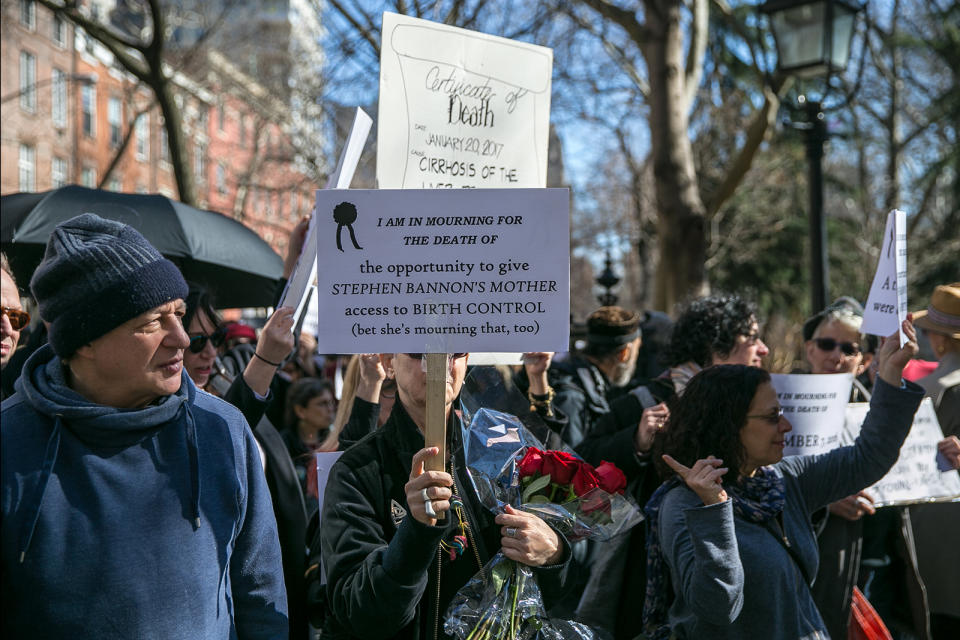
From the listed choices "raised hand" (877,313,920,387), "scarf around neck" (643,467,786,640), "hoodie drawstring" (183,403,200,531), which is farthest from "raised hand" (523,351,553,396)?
"hoodie drawstring" (183,403,200,531)

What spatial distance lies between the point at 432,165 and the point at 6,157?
28713 mm

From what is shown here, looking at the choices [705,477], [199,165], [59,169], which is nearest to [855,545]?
[705,477]

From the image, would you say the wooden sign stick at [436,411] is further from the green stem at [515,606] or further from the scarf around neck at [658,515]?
the scarf around neck at [658,515]

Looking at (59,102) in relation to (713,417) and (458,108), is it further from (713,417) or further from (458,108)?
(713,417)

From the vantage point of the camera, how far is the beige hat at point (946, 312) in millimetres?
5016

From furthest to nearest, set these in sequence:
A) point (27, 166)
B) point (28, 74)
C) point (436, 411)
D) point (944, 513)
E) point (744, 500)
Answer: point (27, 166), point (28, 74), point (944, 513), point (744, 500), point (436, 411)

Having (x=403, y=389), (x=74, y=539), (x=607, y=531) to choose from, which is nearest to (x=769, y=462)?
(x=607, y=531)

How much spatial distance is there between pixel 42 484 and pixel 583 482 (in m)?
1.41

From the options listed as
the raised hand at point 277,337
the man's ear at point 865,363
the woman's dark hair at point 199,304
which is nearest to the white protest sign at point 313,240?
the raised hand at point 277,337

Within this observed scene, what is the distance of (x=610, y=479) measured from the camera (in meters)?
2.95

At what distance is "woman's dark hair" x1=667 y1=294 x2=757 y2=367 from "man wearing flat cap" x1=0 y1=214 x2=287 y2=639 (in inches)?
105

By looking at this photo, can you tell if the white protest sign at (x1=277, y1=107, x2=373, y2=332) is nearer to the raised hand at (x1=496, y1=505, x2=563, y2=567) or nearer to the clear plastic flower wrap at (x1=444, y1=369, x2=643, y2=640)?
the clear plastic flower wrap at (x1=444, y1=369, x2=643, y2=640)

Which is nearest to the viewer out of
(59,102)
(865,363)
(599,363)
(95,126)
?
(599,363)

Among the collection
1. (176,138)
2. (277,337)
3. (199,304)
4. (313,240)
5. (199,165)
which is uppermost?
(199,165)
